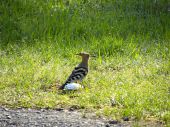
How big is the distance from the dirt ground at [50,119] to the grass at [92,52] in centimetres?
21

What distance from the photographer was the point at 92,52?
10711 mm

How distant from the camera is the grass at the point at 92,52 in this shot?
26.8 ft

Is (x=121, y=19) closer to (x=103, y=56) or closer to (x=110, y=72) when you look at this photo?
(x=103, y=56)

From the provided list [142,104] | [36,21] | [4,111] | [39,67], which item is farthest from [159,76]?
[36,21]

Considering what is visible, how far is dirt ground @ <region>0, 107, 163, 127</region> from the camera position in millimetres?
7336

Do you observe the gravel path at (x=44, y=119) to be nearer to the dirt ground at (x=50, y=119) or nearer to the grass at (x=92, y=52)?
the dirt ground at (x=50, y=119)

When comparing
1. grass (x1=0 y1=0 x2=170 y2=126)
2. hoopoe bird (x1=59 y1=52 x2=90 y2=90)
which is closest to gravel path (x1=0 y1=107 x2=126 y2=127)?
grass (x1=0 y1=0 x2=170 y2=126)

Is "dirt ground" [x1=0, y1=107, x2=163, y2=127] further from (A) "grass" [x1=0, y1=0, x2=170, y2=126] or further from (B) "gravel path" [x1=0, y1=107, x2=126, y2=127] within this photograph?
(A) "grass" [x1=0, y1=0, x2=170, y2=126]

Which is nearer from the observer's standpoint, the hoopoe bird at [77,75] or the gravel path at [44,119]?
the gravel path at [44,119]

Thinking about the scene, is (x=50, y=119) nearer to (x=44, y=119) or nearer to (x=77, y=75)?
(x=44, y=119)

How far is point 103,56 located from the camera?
34.7 feet

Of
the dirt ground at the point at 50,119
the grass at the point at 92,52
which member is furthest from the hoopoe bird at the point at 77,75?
the dirt ground at the point at 50,119

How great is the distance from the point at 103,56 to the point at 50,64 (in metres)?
1.19

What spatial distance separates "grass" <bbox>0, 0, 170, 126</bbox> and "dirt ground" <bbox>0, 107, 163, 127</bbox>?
8.2 inches
